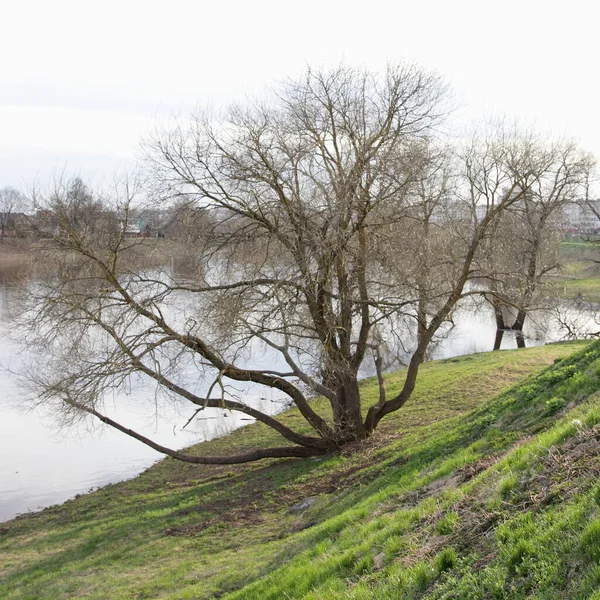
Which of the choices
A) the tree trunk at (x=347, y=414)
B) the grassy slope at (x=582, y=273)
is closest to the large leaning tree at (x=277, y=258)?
the tree trunk at (x=347, y=414)

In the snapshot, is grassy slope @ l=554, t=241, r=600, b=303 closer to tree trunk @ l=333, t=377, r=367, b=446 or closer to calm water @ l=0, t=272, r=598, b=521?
calm water @ l=0, t=272, r=598, b=521

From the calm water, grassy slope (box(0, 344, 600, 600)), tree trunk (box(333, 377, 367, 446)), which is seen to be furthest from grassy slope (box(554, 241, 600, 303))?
tree trunk (box(333, 377, 367, 446))

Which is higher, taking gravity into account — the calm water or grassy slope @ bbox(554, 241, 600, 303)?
grassy slope @ bbox(554, 241, 600, 303)

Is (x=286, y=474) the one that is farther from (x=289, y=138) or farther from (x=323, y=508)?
(x=289, y=138)

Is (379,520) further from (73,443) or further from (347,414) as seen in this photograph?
(73,443)

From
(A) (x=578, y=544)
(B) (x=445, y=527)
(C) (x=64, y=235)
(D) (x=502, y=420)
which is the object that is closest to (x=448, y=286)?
(D) (x=502, y=420)

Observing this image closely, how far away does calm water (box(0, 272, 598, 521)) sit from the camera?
54.2 ft

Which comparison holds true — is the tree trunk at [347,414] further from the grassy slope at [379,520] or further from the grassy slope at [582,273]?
the grassy slope at [582,273]

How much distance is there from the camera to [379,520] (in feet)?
23.9

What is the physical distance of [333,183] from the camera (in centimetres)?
1380

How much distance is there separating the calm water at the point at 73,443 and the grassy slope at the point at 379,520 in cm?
109

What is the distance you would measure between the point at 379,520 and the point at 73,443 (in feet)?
49.0

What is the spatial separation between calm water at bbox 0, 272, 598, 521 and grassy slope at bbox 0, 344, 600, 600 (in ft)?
3.59

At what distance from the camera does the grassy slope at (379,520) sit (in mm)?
4836
